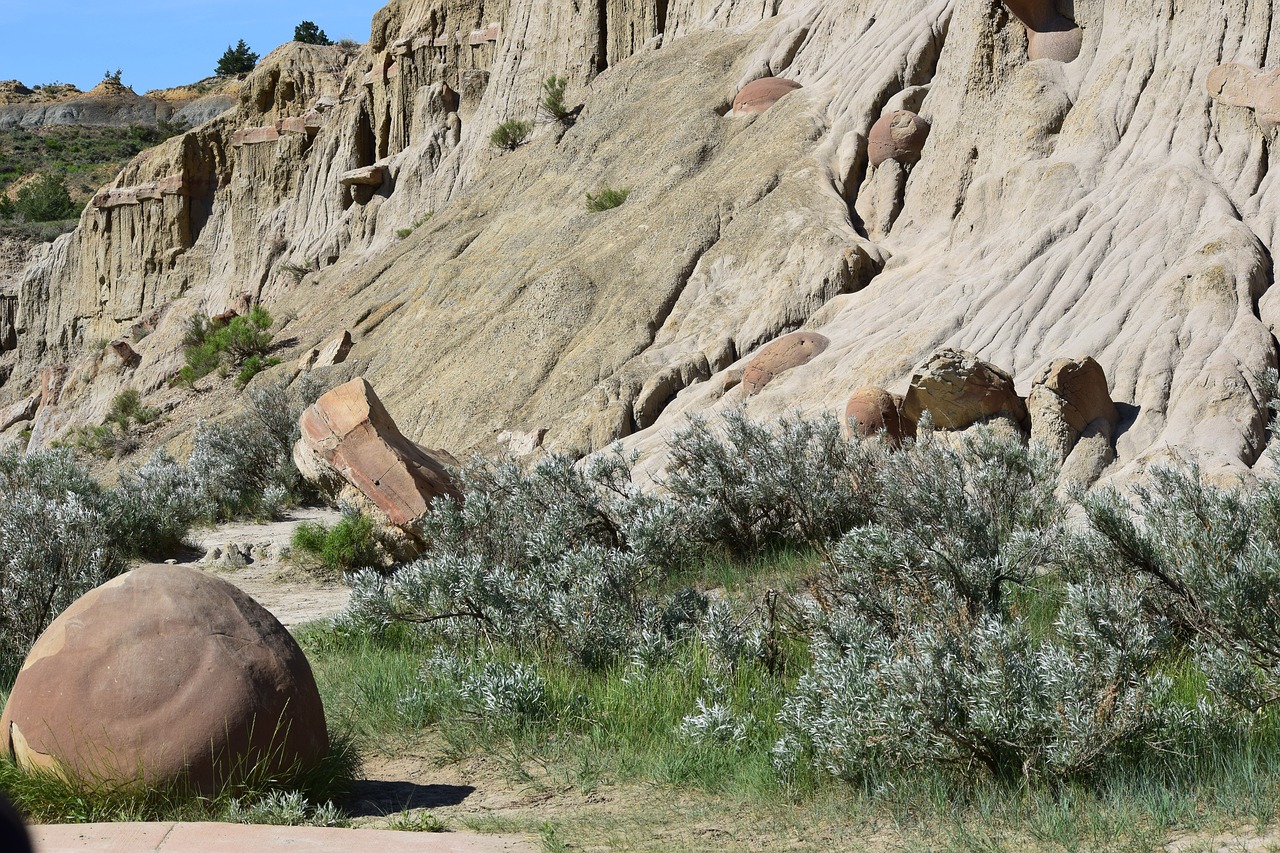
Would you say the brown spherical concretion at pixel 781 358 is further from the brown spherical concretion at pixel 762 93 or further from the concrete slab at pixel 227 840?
the concrete slab at pixel 227 840

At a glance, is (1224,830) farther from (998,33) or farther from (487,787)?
(998,33)

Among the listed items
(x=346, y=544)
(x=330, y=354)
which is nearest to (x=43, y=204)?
(x=330, y=354)

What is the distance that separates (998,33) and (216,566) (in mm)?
12893

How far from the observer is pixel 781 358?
15211mm

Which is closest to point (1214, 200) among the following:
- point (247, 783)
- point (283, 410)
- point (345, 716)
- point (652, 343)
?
→ point (652, 343)

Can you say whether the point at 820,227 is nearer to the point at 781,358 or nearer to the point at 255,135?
the point at 781,358

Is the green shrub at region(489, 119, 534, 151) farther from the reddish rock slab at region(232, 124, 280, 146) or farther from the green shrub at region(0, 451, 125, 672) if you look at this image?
the green shrub at region(0, 451, 125, 672)

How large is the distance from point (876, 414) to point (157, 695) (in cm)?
866

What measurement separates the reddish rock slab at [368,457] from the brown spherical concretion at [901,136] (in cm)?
897

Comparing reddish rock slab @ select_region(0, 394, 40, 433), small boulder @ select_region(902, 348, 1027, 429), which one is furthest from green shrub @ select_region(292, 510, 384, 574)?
reddish rock slab @ select_region(0, 394, 40, 433)

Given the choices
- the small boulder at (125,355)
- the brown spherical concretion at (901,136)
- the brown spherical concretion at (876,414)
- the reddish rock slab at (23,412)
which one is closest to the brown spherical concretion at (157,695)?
the brown spherical concretion at (876,414)

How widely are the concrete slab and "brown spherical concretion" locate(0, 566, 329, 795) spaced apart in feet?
1.81

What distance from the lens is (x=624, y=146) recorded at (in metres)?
23.0

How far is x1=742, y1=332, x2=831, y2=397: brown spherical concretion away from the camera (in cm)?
1509
